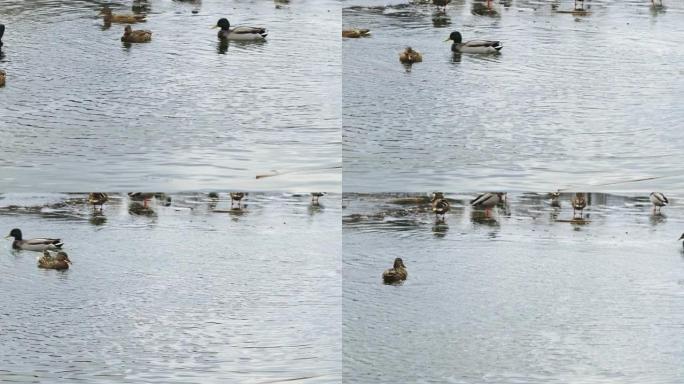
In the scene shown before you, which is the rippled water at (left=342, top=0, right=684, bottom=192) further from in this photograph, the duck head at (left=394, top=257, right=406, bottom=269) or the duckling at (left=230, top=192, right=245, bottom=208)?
the duckling at (left=230, top=192, right=245, bottom=208)

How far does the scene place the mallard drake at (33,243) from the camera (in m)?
8.65

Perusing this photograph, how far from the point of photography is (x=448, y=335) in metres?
8.40

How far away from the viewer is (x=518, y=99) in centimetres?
962

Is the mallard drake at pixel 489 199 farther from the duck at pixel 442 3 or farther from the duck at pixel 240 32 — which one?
the duck at pixel 442 3

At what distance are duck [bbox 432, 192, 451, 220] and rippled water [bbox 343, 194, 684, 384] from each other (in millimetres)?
45

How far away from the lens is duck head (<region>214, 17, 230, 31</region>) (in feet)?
34.6

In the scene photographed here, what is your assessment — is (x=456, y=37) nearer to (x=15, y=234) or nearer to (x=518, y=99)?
(x=518, y=99)

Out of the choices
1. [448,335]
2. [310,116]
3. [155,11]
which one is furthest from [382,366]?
[155,11]

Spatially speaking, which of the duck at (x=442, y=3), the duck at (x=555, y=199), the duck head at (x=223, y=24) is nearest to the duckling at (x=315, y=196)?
the duck at (x=555, y=199)

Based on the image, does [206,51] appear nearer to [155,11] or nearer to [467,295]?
[155,11]

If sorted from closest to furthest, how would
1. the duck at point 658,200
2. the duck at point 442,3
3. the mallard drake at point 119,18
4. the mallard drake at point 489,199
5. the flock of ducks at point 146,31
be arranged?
the duck at point 658,200 → the mallard drake at point 489,199 → the flock of ducks at point 146,31 → the mallard drake at point 119,18 → the duck at point 442,3

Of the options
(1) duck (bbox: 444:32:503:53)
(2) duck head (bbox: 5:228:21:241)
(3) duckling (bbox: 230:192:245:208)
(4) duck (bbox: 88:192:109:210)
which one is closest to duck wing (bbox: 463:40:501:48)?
(1) duck (bbox: 444:32:503:53)

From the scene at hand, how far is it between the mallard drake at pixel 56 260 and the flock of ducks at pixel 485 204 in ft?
4.84

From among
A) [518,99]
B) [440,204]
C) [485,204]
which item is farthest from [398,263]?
[518,99]
